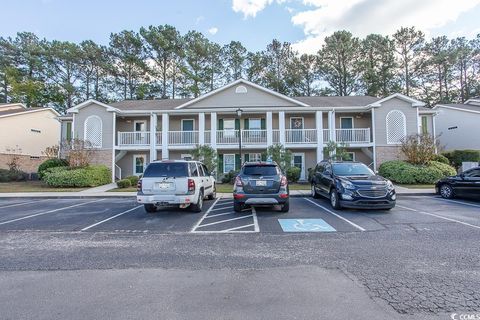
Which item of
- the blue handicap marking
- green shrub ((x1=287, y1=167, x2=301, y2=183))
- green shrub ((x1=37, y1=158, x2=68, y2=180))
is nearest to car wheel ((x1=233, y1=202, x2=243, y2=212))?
the blue handicap marking

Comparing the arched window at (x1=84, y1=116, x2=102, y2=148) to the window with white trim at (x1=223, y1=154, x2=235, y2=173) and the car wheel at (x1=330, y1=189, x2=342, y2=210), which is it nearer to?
the window with white trim at (x1=223, y1=154, x2=235, y2=173)

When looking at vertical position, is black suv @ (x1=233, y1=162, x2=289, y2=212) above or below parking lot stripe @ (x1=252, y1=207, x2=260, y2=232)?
above

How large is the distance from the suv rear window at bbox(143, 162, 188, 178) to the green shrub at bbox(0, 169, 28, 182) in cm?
2083

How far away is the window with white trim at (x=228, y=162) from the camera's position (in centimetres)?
2242

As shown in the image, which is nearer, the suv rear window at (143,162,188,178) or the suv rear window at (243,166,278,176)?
the suv rear window at (143,162,188,178)

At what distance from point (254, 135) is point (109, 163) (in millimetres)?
11293

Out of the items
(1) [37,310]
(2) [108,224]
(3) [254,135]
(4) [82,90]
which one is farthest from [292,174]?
(4) [82,90]

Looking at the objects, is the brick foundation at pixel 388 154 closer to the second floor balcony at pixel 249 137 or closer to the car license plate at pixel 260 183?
the second floor balcony at pixel 249 137

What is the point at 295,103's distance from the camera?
68.5 ft

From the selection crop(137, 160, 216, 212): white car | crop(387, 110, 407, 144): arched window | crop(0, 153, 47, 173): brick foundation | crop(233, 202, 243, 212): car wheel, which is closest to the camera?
crop(137, 160, 216, 212): white car

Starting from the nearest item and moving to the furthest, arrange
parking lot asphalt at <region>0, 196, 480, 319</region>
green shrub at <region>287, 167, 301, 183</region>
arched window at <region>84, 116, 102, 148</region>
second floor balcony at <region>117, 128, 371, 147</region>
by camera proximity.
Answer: parking lot asphalt at <region>0, 196, 480, 319</region> < green shrub at <region>287, 167, 301, 183</region> < second floor balcony at <region>117, 128, 371, 147</region> < arched window at <region>84, 116, 102, 148</region>

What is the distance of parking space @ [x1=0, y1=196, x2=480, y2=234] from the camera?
23.4 feet

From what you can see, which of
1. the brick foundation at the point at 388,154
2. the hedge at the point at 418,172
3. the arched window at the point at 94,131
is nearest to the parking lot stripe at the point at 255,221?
the hedge at the point at 418,172

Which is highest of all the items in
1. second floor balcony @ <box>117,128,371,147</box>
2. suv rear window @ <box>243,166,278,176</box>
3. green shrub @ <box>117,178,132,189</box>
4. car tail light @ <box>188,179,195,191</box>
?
second floor balcony @ <box>117,128,371,147</box>
